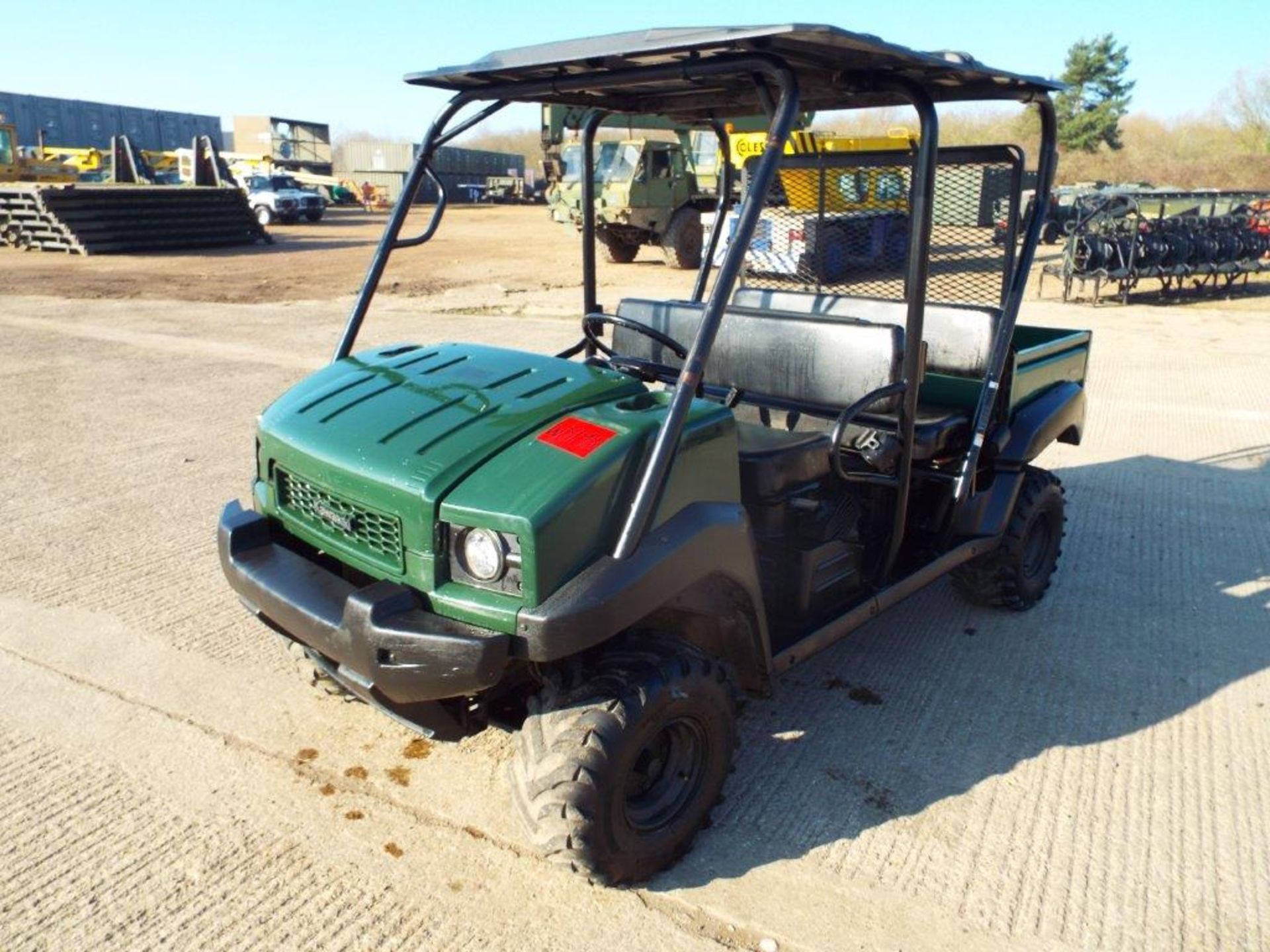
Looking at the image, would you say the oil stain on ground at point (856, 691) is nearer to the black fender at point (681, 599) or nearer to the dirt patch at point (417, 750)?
the black fender at point (681, 599)

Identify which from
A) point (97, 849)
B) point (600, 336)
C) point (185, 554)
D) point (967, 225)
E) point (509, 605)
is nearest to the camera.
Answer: point (509, 605)

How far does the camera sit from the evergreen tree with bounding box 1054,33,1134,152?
48.6 meters

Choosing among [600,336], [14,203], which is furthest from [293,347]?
[14,203]

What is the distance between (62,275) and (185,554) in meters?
13.4

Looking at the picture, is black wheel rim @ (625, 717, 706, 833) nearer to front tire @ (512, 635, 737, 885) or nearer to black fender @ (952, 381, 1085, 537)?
front tire @ (512, 635, 737, 885)

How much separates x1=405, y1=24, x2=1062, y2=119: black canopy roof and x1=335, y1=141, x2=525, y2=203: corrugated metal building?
46.6 meters

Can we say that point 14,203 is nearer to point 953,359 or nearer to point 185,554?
point 185,554

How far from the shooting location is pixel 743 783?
9.31ft

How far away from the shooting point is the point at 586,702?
228 cm

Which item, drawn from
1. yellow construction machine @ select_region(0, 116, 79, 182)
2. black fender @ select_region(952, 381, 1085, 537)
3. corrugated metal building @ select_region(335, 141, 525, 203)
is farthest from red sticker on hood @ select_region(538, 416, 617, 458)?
corrugated metal building @ select_region(335, 141, 525, 203)

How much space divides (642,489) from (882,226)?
264 cm

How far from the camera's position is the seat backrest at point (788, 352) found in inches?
120

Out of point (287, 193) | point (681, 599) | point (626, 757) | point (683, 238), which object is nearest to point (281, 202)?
point (287, 193)

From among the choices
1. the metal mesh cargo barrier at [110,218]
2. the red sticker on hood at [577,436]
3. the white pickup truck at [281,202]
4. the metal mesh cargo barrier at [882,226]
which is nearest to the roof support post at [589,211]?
the metal mesh cargo barrier at [882,226]
